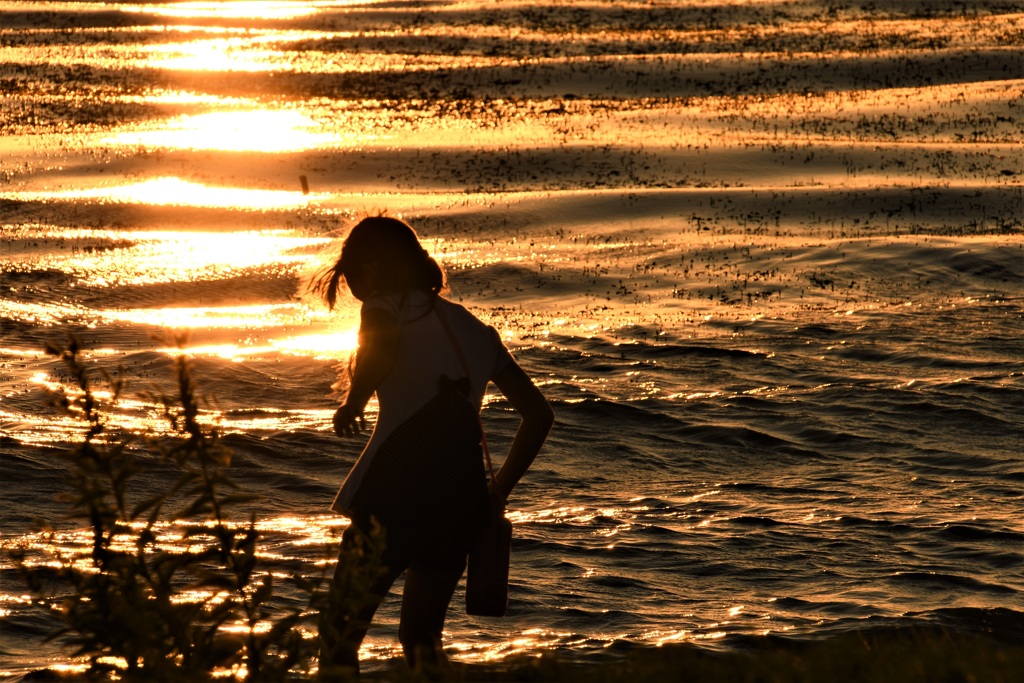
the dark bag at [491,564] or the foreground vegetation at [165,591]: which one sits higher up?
the foreground vegetation at [165,591]

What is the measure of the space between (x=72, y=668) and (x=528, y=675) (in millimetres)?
2822

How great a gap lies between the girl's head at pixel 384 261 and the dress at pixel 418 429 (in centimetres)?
5

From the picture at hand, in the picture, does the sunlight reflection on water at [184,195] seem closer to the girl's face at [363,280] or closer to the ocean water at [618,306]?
the ocean water at [618,306]

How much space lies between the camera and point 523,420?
212 inches

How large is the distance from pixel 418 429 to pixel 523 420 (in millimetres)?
450

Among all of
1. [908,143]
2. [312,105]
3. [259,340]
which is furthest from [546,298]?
[312,105]

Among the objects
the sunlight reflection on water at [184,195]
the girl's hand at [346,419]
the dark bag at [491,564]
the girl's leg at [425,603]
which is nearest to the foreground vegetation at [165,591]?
the girl's hand at [346,419]

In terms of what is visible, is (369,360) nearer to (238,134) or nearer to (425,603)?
(425,603)

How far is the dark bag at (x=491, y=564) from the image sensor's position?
5285 mm

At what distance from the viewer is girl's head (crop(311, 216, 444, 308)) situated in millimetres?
5137

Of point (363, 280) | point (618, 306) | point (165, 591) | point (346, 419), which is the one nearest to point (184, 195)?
point (618, 306)

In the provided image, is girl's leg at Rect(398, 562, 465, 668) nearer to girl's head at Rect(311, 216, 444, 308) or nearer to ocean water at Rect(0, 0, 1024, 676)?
girl's head at Rect(311, 216, 444, 308)

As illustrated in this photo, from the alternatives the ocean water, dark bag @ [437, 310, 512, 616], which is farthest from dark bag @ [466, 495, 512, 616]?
the ocean water

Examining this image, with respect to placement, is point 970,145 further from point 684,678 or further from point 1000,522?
point 684,678
